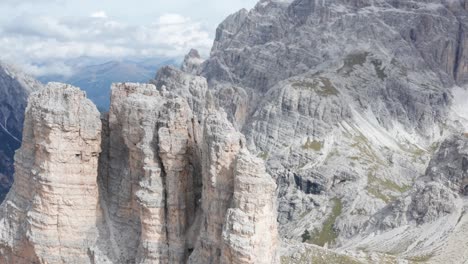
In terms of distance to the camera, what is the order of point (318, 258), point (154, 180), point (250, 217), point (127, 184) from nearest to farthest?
point (250, 217) < point (154, 180) < point (127, 184) < point (318, 258)

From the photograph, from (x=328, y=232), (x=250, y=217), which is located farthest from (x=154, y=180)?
(x=328, y=232)

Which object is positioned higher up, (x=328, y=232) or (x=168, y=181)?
(x=168, y=181)

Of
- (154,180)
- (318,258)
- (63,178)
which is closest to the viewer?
(154,180)

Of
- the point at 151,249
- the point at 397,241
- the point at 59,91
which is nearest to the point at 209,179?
the point at 151,249

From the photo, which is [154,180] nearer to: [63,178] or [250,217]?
[63,178]

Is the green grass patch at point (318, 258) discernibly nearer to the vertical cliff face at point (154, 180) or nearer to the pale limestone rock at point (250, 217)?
the vertical cliff face at point (154, 180)

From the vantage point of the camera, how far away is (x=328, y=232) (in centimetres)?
18088

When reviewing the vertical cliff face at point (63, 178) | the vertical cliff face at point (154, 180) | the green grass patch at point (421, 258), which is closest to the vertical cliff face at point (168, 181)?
the vertical cliff face at point (154, 180)

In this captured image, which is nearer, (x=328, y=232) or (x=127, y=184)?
(x=127, y=184)

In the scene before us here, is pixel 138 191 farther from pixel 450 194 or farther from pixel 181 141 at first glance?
pixel 450 194

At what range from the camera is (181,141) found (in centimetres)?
4703

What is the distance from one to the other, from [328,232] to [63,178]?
5743 inches

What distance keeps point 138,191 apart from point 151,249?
547 centimetres

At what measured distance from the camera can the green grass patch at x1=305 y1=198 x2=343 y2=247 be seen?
17438 centimetres
